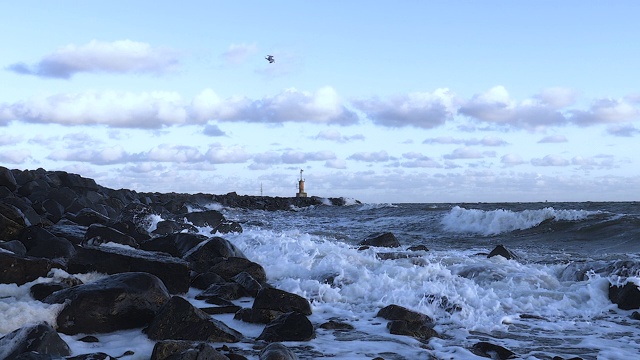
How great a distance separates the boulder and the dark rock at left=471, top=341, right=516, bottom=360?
275 centimetres

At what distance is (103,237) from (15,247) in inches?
49.2

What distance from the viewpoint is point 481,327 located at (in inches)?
226

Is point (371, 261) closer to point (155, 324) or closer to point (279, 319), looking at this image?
point (279, 319)

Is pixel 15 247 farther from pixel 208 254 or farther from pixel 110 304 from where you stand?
pixel 110 304

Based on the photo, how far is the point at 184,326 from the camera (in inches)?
184

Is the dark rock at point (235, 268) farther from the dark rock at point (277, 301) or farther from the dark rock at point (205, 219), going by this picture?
the dark rock at point (205, 219)

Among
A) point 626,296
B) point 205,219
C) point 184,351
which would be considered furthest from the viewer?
point 205,219

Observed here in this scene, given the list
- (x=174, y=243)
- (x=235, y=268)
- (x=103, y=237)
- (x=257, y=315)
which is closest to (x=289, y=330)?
(x=257, y=315)

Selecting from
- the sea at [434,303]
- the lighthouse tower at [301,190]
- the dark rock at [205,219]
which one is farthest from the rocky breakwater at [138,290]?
the lighthouse tower at [301,190]

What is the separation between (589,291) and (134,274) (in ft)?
17.8

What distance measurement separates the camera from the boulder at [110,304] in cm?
483

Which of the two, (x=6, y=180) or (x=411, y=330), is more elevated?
(x=6, y=180)

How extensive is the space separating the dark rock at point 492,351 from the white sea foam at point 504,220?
14699mm

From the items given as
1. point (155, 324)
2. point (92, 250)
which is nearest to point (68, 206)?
point (92, 250)
